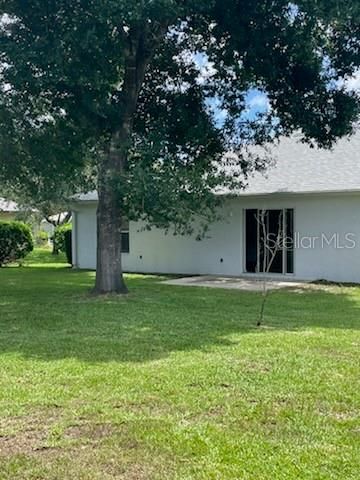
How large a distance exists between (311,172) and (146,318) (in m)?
9.01

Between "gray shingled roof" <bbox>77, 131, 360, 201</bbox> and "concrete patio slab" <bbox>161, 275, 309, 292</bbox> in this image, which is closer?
"concrete patio slab" <bbox>161, 275, 309, 292</bbox>

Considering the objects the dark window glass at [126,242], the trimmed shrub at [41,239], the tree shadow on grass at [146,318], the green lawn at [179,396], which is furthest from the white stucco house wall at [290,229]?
the trimmed shrub at [41,239]

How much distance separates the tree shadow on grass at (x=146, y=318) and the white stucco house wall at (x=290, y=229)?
189 cm

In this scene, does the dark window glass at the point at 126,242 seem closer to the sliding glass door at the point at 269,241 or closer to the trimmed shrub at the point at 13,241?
the sliding glass door at the point at 269,241

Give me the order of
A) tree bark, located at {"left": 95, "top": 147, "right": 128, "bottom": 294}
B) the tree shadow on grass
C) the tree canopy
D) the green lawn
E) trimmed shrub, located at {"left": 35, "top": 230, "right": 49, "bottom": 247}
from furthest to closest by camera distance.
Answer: trimmed shrub, located at {"left": 35, "top": 230, "right": 49, "bottom": 247} → tree bark, located at {"left": 95, "top": 147, "right": 128, "bottom": 294} → the tree canopy → the tree shadow on grass → the green lawn

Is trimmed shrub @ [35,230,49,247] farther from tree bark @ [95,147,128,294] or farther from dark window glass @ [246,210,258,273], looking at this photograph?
tree bark @ [95,147,128,294]

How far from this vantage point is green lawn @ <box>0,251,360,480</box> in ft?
11.7

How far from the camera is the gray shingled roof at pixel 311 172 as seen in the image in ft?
49.4

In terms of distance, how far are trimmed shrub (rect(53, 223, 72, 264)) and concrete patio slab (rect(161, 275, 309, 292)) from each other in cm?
853

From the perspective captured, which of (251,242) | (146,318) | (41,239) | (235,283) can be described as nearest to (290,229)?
(251,242)

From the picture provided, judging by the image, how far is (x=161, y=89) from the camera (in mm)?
14305

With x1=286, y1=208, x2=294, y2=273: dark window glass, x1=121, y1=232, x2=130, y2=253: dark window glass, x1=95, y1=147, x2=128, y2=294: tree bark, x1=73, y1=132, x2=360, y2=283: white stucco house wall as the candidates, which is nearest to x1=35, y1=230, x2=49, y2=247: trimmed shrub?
x1=73, y1=132, x2=360, y2=283: white stucco house wall

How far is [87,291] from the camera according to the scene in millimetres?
13133

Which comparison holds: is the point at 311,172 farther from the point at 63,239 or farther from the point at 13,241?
the point at 63,239
